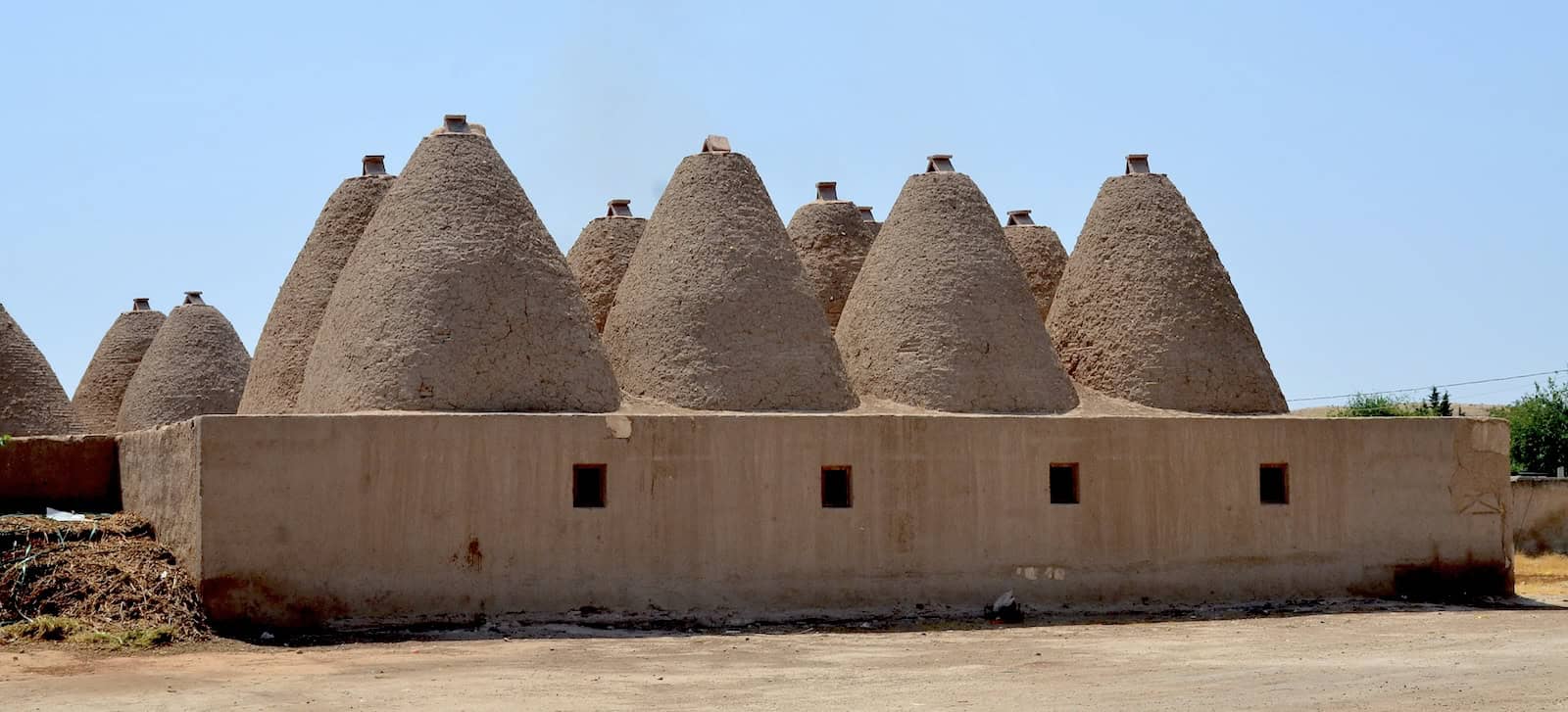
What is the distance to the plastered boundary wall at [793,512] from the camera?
12469 millimetres

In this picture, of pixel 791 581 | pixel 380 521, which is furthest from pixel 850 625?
pixel 380 521

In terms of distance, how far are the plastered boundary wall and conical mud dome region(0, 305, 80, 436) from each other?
6.80 meters

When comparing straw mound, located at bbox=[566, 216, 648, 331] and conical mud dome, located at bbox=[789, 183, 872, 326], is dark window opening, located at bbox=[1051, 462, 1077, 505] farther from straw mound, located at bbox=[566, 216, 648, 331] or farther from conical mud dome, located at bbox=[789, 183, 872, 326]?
straw mound, located at bbox=[566, 216, 648, 331]

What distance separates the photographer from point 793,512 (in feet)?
45.1

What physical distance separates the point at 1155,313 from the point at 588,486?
233 inches

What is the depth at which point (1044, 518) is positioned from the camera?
1445 cm

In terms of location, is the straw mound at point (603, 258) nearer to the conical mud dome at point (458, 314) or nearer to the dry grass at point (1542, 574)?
the conical mud dome at point (458, 314)

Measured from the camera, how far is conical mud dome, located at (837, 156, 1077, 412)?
15836 millimetres

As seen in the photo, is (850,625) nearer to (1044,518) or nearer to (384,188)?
(1044,518)

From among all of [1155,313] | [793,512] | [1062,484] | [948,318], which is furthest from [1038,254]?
[793,512]

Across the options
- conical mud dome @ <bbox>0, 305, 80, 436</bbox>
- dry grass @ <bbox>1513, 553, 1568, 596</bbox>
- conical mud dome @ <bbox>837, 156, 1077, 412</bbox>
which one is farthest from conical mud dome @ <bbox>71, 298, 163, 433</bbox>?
dry grass @ <bbox>1513, 553, 1568, 596</bbox>

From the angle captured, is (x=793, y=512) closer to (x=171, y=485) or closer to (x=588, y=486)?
(x=588, y=486)

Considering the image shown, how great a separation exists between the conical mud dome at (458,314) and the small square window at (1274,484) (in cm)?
546

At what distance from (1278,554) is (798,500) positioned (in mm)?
4243
